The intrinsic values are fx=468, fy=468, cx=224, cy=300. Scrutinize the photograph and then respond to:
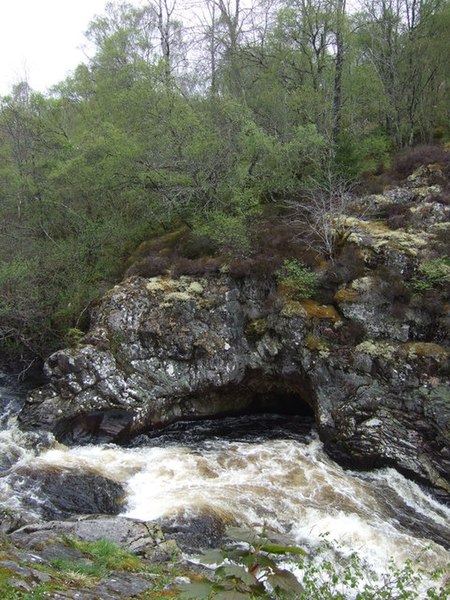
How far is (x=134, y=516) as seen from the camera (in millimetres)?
8234

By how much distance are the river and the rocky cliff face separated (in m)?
0.59

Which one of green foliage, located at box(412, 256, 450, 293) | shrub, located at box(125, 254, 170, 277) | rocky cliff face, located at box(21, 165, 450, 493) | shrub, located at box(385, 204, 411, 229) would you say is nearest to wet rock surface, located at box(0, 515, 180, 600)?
rocky cliff face, located at box(21, 165, 450, 493)

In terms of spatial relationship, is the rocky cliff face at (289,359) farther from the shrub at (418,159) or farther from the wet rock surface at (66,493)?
the shrub at (418,159)

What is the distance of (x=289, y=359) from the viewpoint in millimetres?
12227

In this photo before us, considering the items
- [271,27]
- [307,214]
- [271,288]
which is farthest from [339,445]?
[271,27]

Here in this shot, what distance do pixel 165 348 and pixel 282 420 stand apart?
150 inches

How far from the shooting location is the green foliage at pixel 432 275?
11.6 m

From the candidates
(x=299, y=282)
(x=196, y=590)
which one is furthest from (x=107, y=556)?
(x=299, y=282)

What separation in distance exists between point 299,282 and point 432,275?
331cm

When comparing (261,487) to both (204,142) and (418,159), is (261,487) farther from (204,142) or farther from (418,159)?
(418,159)

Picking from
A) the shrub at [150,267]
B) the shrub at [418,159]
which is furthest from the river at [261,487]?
the shrub at [418,159]

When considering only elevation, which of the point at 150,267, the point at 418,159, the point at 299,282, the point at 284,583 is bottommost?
the point at 284,583

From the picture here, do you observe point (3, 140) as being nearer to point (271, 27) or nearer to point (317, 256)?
point (271, 27)

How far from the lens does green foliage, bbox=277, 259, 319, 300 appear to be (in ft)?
41.4
